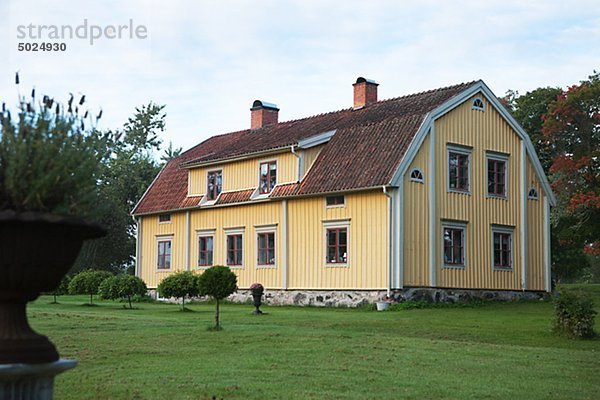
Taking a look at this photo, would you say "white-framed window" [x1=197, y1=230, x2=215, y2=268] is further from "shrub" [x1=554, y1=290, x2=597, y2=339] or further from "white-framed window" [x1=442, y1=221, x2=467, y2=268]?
"shrub" [x1=554, y1=290, x2=597, y2=339]

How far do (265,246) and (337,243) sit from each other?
3888 millimetres

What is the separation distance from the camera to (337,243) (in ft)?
96.8

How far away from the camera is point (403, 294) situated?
1085 inches

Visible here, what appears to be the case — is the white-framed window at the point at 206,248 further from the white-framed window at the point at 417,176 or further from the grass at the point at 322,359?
the grass at the point at 322,359

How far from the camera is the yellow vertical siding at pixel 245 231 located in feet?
104

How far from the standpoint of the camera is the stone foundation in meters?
27.9

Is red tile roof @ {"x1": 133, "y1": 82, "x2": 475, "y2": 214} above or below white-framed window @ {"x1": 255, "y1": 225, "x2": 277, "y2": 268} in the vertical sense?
above

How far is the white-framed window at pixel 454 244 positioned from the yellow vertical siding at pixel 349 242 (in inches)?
101

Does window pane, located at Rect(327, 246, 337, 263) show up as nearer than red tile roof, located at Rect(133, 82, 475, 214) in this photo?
No

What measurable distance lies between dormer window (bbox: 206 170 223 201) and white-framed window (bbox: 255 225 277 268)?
312 centimetres

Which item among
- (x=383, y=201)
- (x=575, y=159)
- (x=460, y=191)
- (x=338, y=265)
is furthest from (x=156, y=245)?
(x=575, y=159)

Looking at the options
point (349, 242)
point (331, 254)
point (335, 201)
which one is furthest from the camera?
point (331, 254)

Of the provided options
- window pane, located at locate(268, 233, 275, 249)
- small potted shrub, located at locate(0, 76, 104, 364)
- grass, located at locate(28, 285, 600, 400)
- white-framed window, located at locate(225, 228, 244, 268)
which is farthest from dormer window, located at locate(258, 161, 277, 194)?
small potted shrub, located at locate(0, 76, 104, 364)

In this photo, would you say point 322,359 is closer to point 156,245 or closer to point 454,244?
point 454,244
